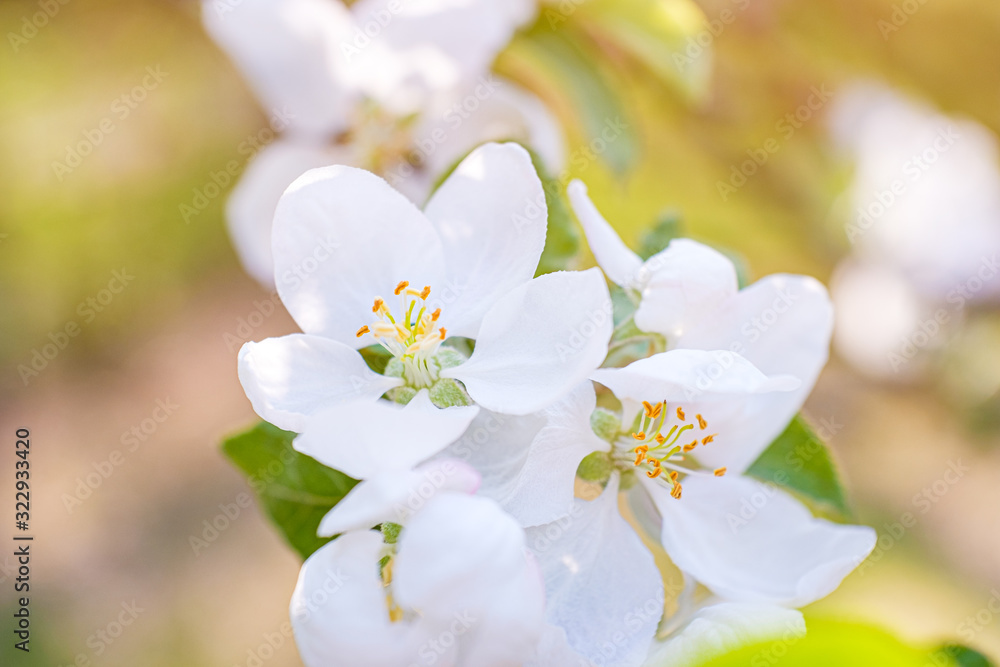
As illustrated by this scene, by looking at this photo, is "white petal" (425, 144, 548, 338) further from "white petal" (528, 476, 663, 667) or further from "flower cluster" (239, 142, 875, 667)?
"white petal" (528, 476, 663, 667)

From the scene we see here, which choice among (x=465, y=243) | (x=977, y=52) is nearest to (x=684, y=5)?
(x=465, y=243)

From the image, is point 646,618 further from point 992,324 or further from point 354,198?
point 992,324

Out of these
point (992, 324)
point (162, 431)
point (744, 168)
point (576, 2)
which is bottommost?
point (992, 324)

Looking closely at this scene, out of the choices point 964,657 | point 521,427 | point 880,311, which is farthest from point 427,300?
point 880,311

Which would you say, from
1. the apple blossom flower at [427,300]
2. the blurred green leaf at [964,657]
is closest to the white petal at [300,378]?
the apple blossom flower at [427,300]

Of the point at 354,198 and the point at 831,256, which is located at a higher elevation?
the point at 354,198

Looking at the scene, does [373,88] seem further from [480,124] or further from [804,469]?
[804,469]
